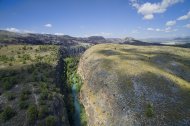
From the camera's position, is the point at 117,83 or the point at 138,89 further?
the point at 117,83

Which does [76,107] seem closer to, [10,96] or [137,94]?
[10,96]

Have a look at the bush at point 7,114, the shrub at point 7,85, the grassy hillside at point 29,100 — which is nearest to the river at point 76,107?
the grassy hillside at point 29,100

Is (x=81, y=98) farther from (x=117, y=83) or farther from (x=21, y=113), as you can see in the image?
(x=21, y=113)

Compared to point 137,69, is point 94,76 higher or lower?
lower

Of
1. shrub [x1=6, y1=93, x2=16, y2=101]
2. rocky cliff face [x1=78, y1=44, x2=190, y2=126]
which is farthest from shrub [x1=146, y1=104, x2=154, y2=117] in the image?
shrub [x1=6, y1=93, x2=16, y2=101]

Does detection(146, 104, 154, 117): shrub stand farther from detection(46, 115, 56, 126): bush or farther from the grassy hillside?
detection(46, 115, 56, 126): bush

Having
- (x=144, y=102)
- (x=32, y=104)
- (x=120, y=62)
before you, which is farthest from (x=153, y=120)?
(x=120, y=62)

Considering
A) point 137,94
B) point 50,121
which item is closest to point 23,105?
point 50,121
